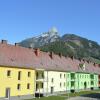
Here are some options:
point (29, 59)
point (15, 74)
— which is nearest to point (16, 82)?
point (15, 74)

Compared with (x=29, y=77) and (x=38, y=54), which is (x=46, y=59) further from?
(x=29, y=77)

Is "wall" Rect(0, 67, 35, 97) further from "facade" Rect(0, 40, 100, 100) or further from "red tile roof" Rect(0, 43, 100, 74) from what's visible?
"red tile roof" Rect(0, 43, 100, 74)

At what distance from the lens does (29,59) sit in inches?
2849

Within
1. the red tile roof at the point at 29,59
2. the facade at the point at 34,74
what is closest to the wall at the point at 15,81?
the facade at the point at 34,74

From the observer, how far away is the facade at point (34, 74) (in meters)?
61.3

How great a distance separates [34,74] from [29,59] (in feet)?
12.9

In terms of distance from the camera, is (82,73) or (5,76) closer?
(5,76)

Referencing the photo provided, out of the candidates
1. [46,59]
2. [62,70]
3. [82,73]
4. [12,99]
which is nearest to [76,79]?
[82,73]

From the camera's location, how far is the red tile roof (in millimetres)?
64062

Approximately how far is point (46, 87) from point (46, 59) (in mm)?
8604

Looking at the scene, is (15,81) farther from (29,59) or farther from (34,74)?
(29,59)

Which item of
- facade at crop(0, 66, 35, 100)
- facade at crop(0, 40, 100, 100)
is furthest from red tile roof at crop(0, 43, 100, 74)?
facade at crop(0, 66, 35, 100)

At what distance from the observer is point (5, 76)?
59969 millimetres

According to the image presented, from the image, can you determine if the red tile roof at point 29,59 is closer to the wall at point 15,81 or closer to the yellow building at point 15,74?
the yellow building at point 15,74
